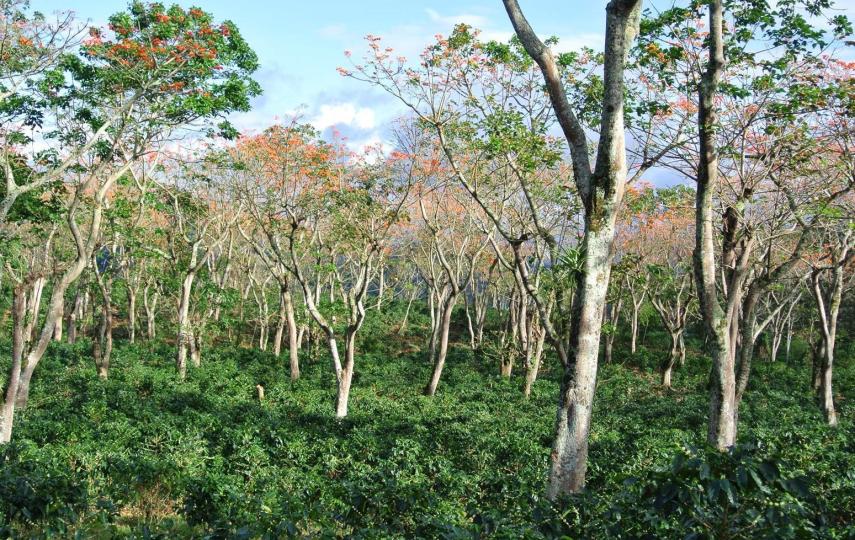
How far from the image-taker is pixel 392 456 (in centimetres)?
1173

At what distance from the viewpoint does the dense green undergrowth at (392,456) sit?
182 inches

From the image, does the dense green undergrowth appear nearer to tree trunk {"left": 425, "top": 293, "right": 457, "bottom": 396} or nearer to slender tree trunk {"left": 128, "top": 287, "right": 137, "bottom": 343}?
tree trunk {"left": 425, "top": 293, "right": 457, "bottom": 396}

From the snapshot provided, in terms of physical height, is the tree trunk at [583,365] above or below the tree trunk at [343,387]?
above

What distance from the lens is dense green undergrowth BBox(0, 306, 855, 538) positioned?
15.2 ft

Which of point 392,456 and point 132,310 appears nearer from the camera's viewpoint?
point 392,456

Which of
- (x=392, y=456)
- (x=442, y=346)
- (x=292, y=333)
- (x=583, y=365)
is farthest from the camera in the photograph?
(x=292, y=333)

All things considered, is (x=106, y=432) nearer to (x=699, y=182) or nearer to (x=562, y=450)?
(x=562, y=450)

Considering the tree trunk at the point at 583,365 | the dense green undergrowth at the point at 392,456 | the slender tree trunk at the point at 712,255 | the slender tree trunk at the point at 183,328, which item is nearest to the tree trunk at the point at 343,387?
the dense green undergrowth at the point at 392,456

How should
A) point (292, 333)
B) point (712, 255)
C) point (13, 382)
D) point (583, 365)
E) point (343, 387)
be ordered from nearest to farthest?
point (583, 365)
point (712, 255)
point (13, 382)
point (343, 387)
point (292, 333)

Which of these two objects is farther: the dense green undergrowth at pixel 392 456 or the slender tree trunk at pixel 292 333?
the slender tree trunk at pixel 292 333

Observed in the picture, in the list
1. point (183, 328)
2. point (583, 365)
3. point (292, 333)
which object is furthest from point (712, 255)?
point (183, 328)

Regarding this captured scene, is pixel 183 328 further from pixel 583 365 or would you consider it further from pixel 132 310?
pixel 583 365

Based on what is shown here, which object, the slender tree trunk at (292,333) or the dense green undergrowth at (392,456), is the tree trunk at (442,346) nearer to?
the dense green undergrowth at (392,456)

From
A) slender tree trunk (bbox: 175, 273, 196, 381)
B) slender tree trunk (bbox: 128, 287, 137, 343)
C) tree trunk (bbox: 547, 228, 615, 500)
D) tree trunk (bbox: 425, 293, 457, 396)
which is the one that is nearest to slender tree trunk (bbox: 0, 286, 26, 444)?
slender tree trunk (bbox: 175, 273, 196, 381)
